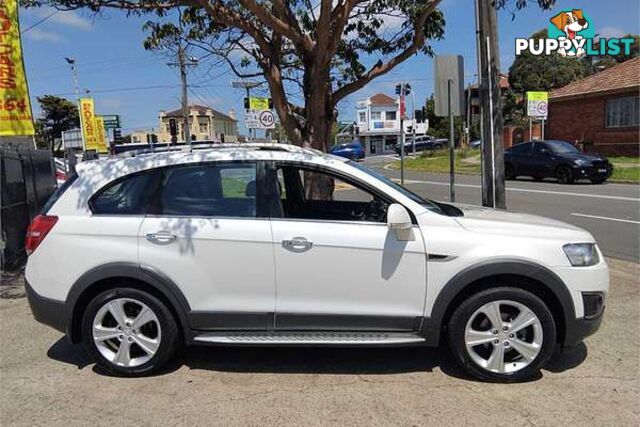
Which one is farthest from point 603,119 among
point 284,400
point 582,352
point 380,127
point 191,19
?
point 380,127

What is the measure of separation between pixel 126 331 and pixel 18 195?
5.38 meters

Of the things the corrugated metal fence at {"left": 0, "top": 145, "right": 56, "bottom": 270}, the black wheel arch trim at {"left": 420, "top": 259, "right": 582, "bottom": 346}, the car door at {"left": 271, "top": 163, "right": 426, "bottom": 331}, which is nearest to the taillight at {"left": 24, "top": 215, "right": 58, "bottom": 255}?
the car door at {"left": 271, "top": 163, "right": 426, "bottom": 331}

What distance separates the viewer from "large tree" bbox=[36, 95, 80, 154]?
74.0 meters

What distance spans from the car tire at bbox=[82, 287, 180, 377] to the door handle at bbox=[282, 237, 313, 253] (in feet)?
3.33

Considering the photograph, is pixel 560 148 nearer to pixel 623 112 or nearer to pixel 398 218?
pixel 623 112

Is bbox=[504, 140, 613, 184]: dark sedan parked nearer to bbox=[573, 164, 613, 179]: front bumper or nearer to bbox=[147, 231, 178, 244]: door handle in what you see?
bbox=[573, 164, 613, 179]: front bumper

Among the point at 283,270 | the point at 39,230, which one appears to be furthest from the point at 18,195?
the point at 283,270

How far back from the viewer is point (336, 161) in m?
4.27

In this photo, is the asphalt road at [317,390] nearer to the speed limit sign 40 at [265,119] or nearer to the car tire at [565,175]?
the speed limit sign 40 at [265,119]

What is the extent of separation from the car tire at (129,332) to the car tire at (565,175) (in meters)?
18.4

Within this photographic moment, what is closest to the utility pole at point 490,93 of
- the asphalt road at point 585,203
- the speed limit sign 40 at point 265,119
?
the asphalt road at point 585,203

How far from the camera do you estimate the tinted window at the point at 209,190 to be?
4188 millimetres

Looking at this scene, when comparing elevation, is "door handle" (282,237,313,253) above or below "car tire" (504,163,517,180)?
above

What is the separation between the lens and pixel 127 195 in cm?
426
